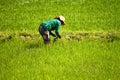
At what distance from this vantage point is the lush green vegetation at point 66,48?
738 centimetres

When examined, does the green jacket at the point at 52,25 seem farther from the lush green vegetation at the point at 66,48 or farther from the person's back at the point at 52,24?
the lush green vegetation at the point at 66,48

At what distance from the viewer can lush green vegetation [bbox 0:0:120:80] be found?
291 inches

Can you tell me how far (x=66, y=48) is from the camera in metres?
9.27

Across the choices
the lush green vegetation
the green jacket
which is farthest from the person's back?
the lush green vegetation

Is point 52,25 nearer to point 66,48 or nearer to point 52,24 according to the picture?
point 52,24

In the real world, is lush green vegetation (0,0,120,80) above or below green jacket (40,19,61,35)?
below

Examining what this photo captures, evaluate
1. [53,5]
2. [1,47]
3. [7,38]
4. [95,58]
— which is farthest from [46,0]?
[95,58]

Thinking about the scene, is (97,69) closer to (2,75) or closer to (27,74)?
(27,74)

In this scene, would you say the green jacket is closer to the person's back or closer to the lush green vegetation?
the person's back

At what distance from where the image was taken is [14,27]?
519 inches

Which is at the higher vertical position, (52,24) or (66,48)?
(52,24)

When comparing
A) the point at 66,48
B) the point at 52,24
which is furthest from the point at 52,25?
the point at 66,48

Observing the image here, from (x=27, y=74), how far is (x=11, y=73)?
41 cm

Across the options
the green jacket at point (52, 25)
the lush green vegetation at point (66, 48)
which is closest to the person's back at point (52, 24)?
the green jacket at point (52, 25)
